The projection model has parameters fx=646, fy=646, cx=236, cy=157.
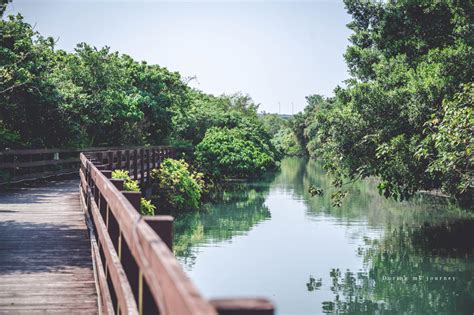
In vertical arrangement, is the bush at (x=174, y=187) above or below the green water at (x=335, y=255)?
above

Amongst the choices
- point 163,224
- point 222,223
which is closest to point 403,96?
point 222,223

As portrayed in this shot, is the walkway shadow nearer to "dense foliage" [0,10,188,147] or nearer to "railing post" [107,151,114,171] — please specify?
"railing post" [107,151,114,171]

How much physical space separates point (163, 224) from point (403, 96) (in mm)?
19192

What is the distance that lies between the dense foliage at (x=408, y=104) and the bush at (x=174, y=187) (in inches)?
332

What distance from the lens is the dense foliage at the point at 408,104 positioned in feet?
61.8

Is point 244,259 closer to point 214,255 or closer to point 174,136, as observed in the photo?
point 214,255

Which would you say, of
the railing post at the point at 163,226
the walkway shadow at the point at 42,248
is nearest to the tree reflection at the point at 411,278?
the walkway shadow at the point at 42,248

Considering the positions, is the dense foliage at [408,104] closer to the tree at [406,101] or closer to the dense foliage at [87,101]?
the tree at [406,101]

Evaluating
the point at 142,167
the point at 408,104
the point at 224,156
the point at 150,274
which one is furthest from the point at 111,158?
the point at 224,156

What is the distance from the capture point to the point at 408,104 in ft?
67.5

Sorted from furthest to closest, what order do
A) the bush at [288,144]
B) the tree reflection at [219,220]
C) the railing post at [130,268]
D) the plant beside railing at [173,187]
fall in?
the bush at [288,144] < the plant beside railing at [173,187] < the tree reflection at [219,220] < the railing post at [130,268]

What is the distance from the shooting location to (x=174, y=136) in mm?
46375

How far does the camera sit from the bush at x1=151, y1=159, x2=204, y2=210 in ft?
96.2

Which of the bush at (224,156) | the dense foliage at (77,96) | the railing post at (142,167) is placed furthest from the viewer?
the bush at (224,156)
